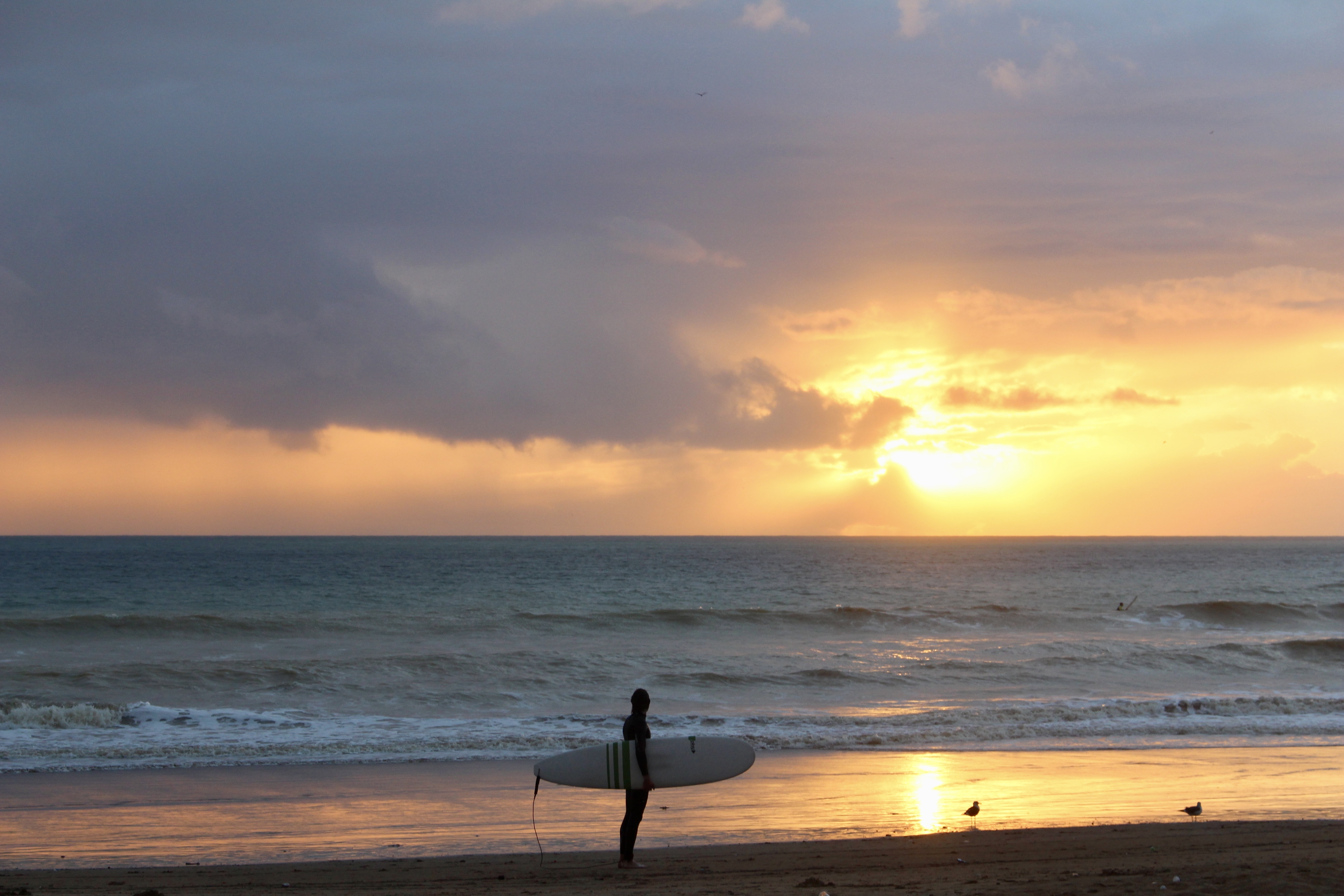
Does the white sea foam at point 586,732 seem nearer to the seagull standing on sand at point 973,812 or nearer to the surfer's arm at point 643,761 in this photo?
the seagull standing on sand at point 973,812

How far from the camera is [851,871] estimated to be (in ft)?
28.2

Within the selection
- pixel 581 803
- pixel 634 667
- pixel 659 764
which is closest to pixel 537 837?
pixel 659 764

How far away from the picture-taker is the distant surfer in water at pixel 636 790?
8914 millimetres

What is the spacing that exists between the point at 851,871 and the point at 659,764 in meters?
2.20

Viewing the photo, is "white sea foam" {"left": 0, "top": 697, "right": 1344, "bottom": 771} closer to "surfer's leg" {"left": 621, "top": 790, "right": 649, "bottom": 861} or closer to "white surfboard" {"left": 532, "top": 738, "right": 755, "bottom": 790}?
"white surfboard" {"left": 532, "top": 738, "right": 755, "bottom": 790}

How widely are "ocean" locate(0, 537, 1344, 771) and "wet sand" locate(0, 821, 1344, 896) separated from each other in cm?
627

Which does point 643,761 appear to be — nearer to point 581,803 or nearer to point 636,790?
point 636,790

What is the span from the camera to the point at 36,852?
9750 millimetres

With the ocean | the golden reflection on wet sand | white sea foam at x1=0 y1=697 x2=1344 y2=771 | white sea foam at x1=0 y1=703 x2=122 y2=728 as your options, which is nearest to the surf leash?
the golden reflection on wet sand

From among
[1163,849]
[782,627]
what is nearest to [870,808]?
[1163,849]

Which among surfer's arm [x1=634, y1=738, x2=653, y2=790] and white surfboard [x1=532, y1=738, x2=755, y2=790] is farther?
white surfboard [x1=532, y1=738, x2=755, y2=790]

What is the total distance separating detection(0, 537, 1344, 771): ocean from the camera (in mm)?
16891

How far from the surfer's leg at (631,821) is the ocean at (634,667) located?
6.93m

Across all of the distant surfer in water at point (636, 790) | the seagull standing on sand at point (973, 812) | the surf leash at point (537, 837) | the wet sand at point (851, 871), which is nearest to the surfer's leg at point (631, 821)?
the distant surfer in water at point (636, 790)
